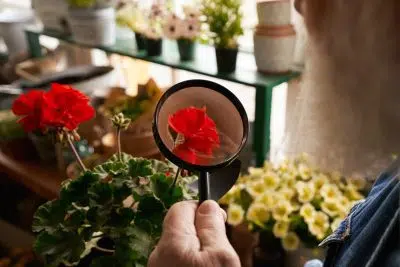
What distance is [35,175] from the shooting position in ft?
4.75

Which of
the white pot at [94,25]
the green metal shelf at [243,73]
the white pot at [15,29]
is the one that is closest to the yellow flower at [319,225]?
the green metal shelf at [243,73]

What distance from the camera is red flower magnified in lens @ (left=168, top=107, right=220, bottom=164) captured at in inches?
22.1

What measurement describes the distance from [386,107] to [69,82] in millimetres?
1303

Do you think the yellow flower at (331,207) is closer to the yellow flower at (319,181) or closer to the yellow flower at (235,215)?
the yellow flower at (319,181)

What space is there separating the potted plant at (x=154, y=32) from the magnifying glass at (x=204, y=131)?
93cm

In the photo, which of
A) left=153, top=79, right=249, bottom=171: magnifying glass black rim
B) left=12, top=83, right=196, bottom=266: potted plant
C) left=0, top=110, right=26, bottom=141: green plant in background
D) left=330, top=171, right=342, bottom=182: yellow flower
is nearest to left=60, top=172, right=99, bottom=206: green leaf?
left=12, top=83, right=196, bottom=266: potted plant

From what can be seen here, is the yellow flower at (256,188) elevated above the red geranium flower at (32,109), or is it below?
below

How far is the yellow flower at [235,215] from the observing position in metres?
1.16

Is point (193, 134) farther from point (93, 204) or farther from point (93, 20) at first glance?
point (93, 20)

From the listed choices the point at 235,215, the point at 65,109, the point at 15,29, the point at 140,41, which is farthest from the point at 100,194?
the point at 15,29

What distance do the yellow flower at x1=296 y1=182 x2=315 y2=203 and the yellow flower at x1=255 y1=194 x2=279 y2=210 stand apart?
0.18 feet

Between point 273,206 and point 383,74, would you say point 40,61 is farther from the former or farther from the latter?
point 383,74

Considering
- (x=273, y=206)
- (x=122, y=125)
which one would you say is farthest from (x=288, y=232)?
(x=122, y=125)

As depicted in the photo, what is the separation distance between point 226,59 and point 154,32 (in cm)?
31
